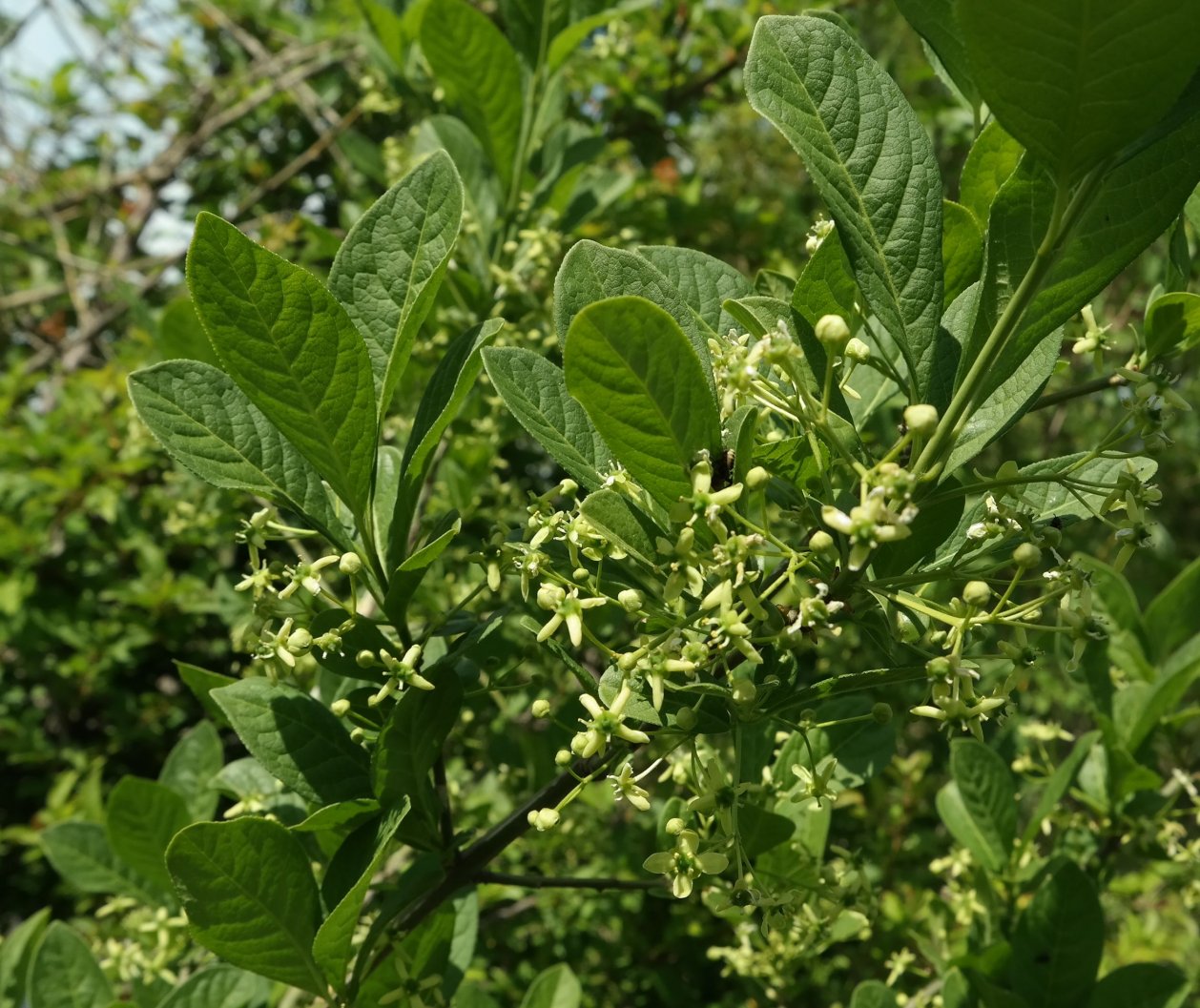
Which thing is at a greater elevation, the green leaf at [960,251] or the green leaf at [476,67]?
the green leaf at [476,67]

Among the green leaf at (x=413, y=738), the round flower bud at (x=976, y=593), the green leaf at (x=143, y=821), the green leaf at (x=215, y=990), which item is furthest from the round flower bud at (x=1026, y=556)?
the green leaf at (x=143, y=821)

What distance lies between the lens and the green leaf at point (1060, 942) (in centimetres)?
173

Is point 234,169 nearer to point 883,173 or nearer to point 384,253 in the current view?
point 384,253

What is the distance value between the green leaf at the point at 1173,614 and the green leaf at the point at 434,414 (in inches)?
68.4

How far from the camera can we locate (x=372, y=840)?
1327 millimetres

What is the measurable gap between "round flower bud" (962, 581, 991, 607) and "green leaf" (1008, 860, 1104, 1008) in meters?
0.99

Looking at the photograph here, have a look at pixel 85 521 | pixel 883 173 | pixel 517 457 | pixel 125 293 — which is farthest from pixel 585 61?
pixel 883 173

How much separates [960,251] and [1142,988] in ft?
4.20

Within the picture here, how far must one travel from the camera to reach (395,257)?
4.32 ft

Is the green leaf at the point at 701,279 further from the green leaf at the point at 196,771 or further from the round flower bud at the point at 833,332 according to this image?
the green leaf at the point at 196,771

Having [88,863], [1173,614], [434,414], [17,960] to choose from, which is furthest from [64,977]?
[1173,614]

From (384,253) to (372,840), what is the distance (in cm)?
71

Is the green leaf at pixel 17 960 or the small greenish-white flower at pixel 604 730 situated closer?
the small greenish-white flower at pixel 604 730

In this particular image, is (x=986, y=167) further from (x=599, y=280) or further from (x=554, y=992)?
(x=554, y=992)
